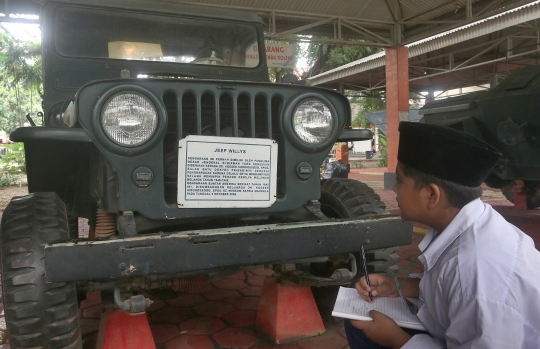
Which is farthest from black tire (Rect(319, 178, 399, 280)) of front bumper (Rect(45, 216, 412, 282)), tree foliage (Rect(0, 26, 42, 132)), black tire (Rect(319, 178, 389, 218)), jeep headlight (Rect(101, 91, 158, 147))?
tree foliage (Rect(0, 26, 42, 132))

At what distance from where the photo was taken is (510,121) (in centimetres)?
414

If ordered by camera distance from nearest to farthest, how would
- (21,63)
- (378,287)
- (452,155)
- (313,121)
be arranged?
1. (452,155)
2. (378,287)
3. (313,121)
4. (21,63)

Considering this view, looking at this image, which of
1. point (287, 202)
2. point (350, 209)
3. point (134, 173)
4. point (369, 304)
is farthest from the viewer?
point (350, 209)

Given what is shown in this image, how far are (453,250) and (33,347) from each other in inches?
58.5

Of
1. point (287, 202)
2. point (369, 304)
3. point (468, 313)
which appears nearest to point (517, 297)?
point (468, 313)

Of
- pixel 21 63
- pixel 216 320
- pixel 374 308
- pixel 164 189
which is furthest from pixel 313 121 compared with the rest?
pixel 21 63

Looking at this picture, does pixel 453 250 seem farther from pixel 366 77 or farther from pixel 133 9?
pixel 366 77

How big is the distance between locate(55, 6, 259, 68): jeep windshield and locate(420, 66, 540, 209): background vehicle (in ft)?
8.45

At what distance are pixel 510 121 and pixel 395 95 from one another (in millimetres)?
4441

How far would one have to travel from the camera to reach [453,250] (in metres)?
1.17

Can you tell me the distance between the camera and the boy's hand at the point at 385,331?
4.31ft

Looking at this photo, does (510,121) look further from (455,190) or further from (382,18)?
(382,18)

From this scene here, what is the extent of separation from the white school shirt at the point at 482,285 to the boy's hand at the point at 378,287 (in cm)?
35

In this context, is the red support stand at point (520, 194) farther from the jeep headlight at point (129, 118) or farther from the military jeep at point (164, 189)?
the jeep headlight at point (129, 118)
